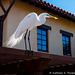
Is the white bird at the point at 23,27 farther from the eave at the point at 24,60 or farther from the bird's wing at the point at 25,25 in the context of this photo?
the eave at the point at 24,60

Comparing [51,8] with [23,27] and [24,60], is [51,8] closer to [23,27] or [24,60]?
[23,27]

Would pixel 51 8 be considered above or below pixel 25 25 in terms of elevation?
above

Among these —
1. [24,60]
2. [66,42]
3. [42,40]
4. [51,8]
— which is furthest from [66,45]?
[24,60]

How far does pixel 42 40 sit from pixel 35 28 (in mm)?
711

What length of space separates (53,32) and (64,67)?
1.99m

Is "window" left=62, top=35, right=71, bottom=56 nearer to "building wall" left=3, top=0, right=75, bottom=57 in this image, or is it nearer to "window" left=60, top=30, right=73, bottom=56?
"window" left=60, top=30, right=73, bottom=56

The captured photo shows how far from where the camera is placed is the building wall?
7245 mm

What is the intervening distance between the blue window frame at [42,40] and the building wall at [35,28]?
0.70 ft

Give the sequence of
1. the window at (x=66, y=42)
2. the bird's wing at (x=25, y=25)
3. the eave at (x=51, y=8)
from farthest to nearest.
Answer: the window at (x=66, y=42)
the eave at (x=51, y=8)
the bird's wing at (x=25, y=25)

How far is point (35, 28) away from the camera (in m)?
8.20

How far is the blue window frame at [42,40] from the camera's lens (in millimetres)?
8397

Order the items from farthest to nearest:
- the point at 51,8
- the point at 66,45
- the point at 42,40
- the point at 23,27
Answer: the point at 66,45
the point at 42,40
the point at 51,8
the point at 23,27

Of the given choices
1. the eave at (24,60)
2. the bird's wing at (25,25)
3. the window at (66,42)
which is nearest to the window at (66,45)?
the window at (66,42)

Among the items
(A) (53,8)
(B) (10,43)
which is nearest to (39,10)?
(A) (53,8)
